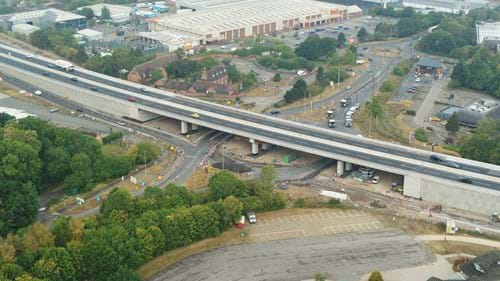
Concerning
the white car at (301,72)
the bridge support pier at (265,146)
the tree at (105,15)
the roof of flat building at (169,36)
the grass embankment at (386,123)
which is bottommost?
the bridge support pier at (265,146)

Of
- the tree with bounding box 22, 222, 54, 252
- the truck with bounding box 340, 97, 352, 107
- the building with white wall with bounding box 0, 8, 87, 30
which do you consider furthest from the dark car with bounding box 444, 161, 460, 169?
the building with white wall with bounding box 0, 8, 87, 30

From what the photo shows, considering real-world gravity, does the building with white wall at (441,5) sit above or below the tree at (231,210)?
above

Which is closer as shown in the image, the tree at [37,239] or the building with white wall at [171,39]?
the tree at [37,239]

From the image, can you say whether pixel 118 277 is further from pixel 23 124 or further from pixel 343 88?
pixel 343 88

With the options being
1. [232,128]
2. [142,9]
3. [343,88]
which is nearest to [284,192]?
[232,128]

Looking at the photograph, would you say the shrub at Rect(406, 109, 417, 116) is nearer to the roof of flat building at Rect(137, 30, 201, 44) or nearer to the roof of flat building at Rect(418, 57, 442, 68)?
the roof of flat building at Rect(418, 57, 442, 68)

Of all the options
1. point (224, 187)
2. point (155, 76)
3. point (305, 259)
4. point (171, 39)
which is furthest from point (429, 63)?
point (305, 259)

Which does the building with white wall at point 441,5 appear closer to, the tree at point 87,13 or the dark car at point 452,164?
the tree at point 87,13

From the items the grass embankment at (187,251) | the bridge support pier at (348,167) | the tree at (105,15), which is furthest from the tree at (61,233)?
the tree at (105,15)
